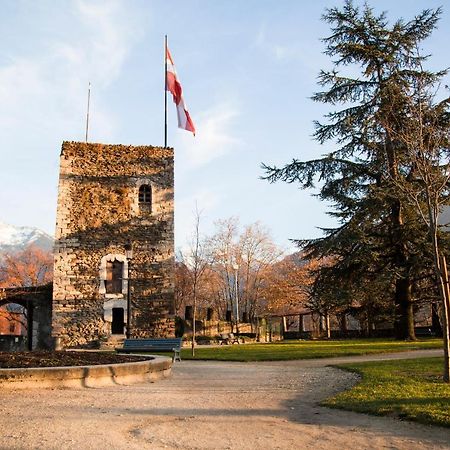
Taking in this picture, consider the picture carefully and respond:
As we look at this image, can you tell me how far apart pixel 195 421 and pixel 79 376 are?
3.28 meters

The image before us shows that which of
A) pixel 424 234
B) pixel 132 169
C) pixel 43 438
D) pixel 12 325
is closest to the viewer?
pixel 43 438

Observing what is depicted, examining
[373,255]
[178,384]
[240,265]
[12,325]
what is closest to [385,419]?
[178,384]

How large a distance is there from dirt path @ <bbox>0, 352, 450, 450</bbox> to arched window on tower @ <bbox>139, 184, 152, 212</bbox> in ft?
57.7

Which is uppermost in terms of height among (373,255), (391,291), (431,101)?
(431,101)

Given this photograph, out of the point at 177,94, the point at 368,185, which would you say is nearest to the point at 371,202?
the point at 368,185

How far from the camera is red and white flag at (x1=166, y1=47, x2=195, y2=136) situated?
27.0 metres

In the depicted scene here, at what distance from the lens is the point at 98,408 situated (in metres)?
6.71

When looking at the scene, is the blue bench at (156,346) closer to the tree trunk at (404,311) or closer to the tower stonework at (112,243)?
the tower stonework at (112,243)

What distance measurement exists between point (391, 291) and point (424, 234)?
11.5ft

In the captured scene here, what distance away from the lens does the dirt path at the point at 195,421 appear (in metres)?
4.97

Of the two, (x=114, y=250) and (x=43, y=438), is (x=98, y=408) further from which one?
(x=114, y=250)

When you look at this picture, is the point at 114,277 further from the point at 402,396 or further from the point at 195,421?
the point at 195,421

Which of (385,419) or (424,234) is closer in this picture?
(385,419)

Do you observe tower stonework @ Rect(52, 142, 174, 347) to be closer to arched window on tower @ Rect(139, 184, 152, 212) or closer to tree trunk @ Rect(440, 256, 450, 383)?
arched window on tower @ Rect(139, 184, 152, 212)
